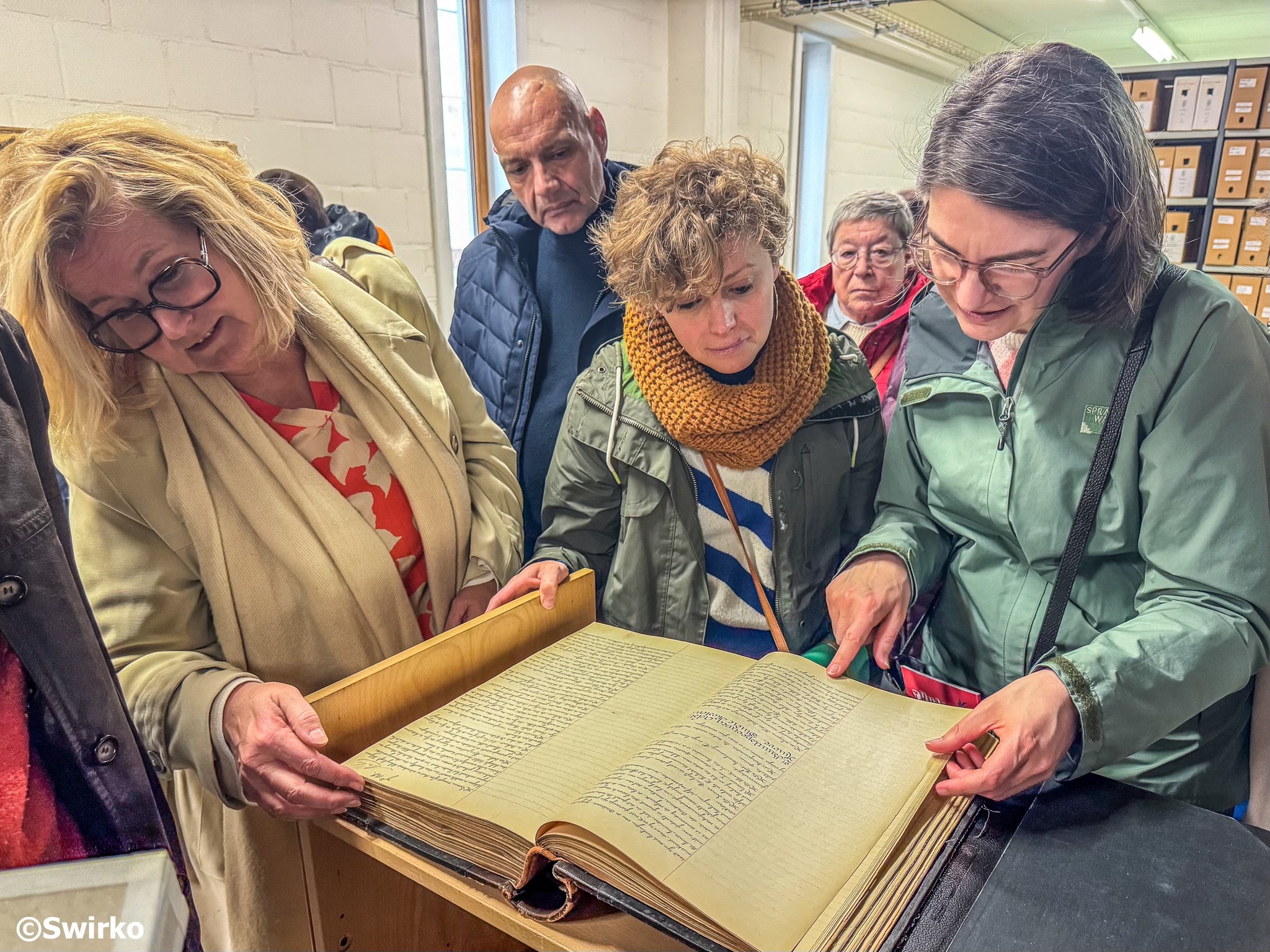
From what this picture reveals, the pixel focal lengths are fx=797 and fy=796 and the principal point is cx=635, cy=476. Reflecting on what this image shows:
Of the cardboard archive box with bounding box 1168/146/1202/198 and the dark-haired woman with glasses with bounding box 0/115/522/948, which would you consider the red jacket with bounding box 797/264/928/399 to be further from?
the cardboard archive box with bounding box 1168/146/1202/198

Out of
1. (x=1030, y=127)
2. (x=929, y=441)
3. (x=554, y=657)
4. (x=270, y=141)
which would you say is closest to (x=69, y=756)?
(x=554, y=657)

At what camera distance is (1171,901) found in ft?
2.25

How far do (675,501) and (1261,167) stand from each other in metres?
4.53

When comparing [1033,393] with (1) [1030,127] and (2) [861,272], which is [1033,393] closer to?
(1) [1030,127]

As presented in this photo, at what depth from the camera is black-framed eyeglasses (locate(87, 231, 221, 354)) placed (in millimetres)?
1034

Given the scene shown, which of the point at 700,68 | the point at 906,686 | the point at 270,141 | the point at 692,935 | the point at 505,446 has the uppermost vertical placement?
the point at 700,68

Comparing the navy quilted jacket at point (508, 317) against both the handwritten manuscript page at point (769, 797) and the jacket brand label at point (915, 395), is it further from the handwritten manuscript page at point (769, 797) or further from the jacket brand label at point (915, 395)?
the handwritten manuscript page at point (769, 797)

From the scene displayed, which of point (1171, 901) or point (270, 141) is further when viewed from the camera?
point (270, 141)

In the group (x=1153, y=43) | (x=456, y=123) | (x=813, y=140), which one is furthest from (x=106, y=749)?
(x=1153, y=43)

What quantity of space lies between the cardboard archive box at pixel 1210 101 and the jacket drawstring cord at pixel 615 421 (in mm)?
4468

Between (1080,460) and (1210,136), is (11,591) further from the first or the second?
(1210,136)

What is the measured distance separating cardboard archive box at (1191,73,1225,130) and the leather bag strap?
445 cm

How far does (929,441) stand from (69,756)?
1.05 m

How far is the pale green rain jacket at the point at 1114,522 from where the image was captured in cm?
85
